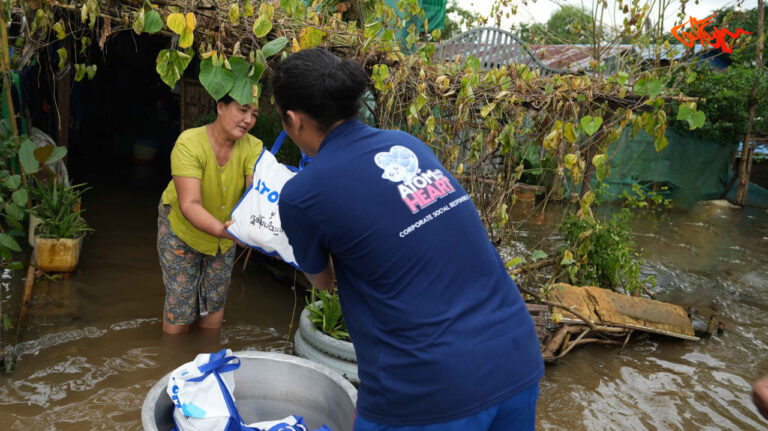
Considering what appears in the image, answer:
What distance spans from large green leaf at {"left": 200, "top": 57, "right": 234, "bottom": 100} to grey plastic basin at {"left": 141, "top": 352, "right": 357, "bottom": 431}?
4.02 feet

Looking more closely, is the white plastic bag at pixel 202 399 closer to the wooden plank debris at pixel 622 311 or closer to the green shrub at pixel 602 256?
the wooden plank debris at pixel 622 311

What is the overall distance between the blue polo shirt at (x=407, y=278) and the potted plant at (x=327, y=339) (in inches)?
57.0

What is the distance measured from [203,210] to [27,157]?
7.74 feet

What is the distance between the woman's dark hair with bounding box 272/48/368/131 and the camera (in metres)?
1.42

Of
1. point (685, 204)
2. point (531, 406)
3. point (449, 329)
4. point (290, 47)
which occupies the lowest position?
point (685, 204)

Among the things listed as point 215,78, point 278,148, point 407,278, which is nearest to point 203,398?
point 278,148

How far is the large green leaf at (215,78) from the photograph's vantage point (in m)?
2.45

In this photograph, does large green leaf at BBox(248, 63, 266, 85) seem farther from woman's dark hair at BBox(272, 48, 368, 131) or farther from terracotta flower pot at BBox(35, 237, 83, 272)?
terracotta flower pot at BBox(35, 237, 83, 272)

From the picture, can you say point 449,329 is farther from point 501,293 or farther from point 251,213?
point 251,213

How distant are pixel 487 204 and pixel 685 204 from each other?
9.89 metres

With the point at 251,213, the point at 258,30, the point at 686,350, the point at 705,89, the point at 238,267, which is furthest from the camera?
the point at 705,89

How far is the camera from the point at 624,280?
5.23 m

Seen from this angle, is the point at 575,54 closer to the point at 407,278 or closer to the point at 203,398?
the point at 203,398

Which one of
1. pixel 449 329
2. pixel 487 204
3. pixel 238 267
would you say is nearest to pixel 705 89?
pixel 487 204
